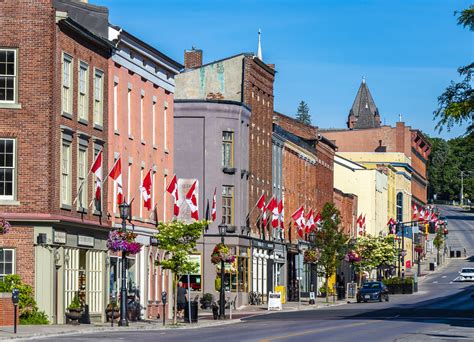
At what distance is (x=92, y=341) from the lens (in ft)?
123

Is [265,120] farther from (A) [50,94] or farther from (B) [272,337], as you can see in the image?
(B) [272,337]

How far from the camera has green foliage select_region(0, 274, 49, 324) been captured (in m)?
47.1

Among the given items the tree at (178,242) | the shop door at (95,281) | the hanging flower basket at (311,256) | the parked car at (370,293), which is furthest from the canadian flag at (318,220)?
the shop door at (95,281)

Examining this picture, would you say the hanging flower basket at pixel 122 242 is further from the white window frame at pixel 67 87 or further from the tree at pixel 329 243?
the tree at pixel 329 243

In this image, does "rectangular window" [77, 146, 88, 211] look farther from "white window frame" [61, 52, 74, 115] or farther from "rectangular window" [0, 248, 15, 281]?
"rectangular window" [0, 248, 15, 281]

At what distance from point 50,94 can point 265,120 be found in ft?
148

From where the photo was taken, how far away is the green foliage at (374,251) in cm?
13050

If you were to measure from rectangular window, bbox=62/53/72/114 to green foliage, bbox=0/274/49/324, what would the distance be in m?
7.20

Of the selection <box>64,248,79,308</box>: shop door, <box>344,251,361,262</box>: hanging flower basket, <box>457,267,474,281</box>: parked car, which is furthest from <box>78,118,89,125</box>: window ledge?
<box>457,267,474,281</box>: parked car

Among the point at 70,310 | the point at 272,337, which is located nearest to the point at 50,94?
the point at 70,310

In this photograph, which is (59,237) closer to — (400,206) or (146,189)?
(146,189)

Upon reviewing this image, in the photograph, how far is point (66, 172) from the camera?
51.2m

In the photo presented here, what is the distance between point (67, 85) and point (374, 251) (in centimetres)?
8395

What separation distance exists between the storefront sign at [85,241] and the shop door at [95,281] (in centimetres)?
46
